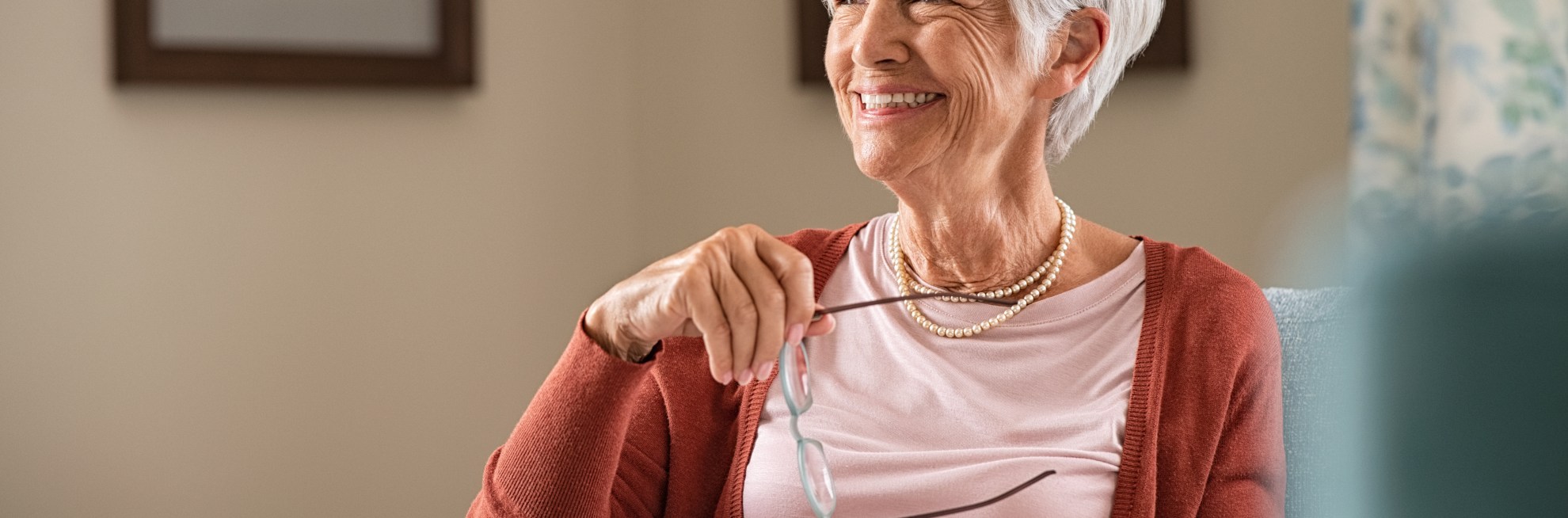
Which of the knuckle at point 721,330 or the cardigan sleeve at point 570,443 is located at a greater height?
the knuckle at point 721,330

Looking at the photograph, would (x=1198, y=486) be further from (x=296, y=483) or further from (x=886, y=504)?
(x=296, y=483)

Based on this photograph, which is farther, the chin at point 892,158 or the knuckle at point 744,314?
the chin at point 892,158

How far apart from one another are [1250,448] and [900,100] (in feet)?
1.55

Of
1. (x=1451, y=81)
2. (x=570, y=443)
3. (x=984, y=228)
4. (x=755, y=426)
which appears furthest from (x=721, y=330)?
(x=1451, y=81)

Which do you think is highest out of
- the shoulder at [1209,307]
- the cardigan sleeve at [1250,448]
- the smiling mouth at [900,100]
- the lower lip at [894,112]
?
the smiling mouth at [900,100]

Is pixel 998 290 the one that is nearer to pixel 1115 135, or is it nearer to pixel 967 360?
pixel 967 360

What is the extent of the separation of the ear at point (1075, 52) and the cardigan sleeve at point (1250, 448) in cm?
32

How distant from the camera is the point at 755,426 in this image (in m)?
1.34

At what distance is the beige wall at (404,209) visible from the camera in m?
1.89

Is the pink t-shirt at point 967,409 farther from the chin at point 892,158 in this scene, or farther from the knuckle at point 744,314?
the knuckle at point 744,314

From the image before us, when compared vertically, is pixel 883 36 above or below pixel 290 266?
above

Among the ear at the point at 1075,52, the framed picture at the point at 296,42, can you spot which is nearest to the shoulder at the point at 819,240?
the ear at the point at 1075,52

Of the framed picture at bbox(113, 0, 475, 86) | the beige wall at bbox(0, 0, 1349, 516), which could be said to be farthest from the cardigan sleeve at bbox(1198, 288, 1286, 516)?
the framed picture at bbox(113, 0, 475, 86)

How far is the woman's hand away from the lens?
37.0 inches
